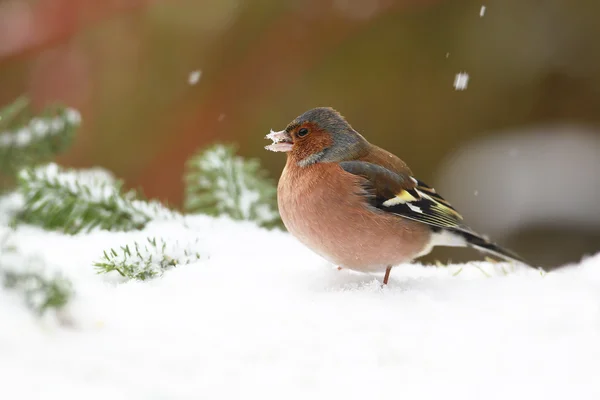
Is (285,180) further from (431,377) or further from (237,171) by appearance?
(431,377)

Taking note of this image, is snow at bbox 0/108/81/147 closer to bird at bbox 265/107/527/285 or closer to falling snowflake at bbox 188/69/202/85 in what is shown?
bird at bbox 265/107/527/285

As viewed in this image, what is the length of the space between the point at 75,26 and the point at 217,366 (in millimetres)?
2660

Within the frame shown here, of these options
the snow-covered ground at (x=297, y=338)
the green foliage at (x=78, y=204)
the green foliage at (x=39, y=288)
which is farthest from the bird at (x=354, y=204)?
the green foliage at (x=39, y=288)

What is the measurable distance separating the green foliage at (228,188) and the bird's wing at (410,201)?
46cm

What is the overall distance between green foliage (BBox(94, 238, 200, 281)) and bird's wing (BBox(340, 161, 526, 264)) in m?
0.57

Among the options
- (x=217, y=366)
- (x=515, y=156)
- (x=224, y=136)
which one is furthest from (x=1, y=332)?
(x=515, y=156)

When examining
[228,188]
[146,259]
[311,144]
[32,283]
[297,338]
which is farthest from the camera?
[228,188]

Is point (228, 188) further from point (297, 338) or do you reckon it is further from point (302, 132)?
point (297, 338)

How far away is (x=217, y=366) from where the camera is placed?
982 millimetres

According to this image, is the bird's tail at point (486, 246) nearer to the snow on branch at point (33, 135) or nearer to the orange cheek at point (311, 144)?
the orange cheek at point (311, 144)

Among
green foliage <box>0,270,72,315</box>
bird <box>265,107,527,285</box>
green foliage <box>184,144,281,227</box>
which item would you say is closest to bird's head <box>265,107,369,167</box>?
bird <box>265,107,527,285</box>

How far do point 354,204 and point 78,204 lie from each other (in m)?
0.84

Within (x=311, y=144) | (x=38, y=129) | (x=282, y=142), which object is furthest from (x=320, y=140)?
(x=38, y=129)

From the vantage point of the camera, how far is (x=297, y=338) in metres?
1.09
